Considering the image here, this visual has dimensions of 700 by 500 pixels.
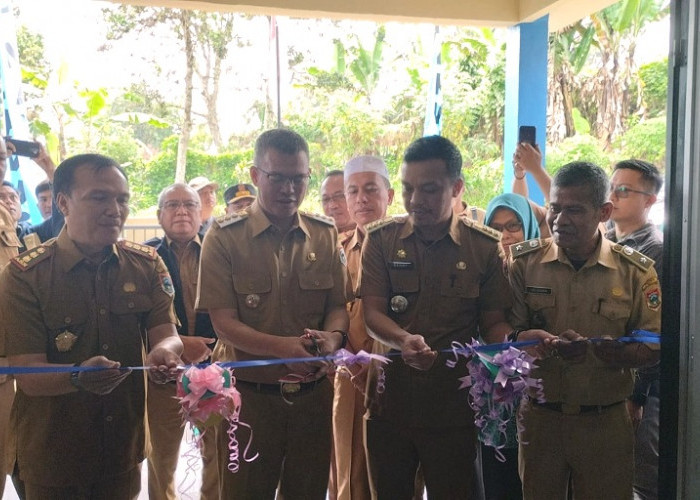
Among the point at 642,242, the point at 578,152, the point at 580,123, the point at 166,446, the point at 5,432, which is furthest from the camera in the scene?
the point at 580,123

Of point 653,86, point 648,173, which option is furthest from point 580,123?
point 648,173

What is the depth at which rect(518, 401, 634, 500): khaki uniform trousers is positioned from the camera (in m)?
3.04

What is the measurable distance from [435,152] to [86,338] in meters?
1.84

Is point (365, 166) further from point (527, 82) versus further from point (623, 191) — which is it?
point (527, 82)

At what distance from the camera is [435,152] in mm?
3254

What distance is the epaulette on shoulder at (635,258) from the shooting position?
125 inches

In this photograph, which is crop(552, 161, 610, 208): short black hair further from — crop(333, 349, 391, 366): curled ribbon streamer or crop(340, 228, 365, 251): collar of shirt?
crop(340, 228, 365, 251): collar of shirt

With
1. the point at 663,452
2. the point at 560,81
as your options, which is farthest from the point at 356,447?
the point at 560,81

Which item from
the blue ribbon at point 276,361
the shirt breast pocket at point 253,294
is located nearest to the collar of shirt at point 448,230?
the blue ribbon at point 276,361

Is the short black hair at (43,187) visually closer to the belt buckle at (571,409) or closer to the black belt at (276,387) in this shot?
the black belt at (276,387)

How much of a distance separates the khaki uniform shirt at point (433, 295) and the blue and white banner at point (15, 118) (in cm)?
344

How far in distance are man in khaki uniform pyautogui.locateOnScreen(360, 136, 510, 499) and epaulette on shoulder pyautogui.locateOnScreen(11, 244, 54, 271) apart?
1.46 metres

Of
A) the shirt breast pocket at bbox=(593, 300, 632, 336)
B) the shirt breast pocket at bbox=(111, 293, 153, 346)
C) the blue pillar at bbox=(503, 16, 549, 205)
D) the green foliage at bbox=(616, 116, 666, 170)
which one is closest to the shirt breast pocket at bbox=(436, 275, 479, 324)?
the shirt breast pocket at bbox=(593, 300, 632, 336)

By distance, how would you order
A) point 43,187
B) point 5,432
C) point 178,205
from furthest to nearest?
point 43,187, point 178,205, point 5,432
